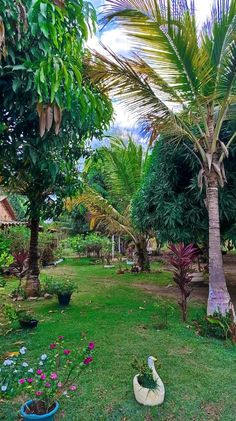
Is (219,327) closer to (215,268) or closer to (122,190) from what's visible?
(215,268)

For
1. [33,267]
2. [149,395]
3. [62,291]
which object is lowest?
[149,395]

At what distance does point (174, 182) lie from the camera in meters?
6.88

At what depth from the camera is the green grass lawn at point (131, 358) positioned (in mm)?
2736

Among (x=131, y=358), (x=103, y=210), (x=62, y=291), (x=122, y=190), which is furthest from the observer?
(x=103, y=210)

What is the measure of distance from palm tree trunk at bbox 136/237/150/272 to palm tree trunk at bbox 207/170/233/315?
6808 millimetres

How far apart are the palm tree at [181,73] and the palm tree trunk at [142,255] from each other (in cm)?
678

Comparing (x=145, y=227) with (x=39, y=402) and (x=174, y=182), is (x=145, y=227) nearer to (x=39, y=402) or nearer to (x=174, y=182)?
(x=174, y=182)

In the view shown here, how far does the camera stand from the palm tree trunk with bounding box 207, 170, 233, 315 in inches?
189

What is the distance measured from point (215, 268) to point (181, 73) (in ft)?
10.1

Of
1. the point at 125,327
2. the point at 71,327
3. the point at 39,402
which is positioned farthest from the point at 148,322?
the point at 39,402

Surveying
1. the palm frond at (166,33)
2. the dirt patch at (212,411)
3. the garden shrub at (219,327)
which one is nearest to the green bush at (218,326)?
the garden shrub at (219,327)

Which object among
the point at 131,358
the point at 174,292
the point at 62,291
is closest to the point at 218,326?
the point at 131,358

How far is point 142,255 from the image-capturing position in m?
11.9

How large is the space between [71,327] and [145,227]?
11.2ft
